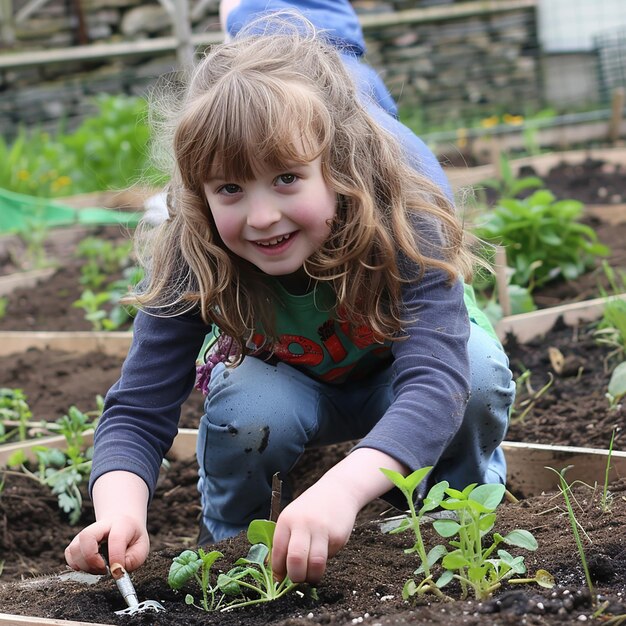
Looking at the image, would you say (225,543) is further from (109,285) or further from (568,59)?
(568,59)

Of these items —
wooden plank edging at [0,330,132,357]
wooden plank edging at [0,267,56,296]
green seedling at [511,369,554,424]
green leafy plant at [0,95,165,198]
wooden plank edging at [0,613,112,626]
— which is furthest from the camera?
green leafy plant at [0,95,165,198]

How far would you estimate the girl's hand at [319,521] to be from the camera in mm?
1443

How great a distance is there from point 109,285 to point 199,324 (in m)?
2.29

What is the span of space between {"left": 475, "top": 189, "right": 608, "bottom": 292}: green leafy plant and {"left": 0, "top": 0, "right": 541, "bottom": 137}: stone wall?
527 cm

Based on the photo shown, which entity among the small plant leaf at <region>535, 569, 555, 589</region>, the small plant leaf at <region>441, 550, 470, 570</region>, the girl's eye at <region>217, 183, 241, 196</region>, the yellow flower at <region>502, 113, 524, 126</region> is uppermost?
Answer: the girl's eye at <region>217, 183, 241, 196</region>

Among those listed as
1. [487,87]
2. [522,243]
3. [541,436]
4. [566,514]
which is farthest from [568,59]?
[566,514]

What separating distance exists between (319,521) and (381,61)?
8.83m

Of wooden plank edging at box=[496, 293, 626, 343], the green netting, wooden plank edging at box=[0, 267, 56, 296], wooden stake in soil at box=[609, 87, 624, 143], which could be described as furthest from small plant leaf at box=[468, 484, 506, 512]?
wooden stake in soil at box=[609, 87, 624, 143]

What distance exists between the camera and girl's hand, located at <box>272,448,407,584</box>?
1.44 m

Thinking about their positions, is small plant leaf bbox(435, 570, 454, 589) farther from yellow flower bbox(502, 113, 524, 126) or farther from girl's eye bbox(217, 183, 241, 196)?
yellow flower bbox(502, 113, 524, 126)

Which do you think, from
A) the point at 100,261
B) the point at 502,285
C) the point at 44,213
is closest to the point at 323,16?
the point at 502,285

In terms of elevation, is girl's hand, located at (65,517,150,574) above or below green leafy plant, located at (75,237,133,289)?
above

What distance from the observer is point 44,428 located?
2824mm

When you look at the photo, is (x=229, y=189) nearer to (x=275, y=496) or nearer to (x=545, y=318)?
(x=275, y=496)
